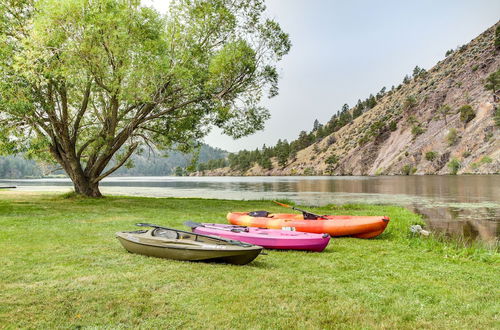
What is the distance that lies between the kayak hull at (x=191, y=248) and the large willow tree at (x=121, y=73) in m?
13.2

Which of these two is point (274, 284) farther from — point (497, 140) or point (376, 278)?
point (497, 140)

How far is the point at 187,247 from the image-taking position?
9.15 metres

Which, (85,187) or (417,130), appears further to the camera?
(417,130)

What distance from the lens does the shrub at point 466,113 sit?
321 feet

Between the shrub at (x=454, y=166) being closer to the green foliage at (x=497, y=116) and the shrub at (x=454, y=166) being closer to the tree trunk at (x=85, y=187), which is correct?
the green foliage at (x=497, y=116)

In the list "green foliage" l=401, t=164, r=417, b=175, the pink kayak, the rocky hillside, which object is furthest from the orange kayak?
"green foliage" l=401, t=164, r=417, b=175

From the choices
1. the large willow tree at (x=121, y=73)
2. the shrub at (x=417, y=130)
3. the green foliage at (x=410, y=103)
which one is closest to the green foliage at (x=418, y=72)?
the green foliage at (x=410, y=103)

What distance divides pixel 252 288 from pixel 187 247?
7.86 feet

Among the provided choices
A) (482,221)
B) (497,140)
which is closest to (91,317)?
(482,221)

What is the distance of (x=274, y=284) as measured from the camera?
25.8 ft

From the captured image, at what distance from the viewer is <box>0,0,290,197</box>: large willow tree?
1981 centimetres

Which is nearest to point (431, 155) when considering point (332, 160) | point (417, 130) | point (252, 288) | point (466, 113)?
point (466, 113)

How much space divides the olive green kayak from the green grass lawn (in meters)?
0.25

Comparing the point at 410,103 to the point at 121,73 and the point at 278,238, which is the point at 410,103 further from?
the point at 278,238
